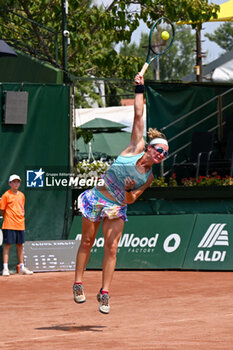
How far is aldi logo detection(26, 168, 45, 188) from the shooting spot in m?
13.4

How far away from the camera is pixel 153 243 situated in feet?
43.5

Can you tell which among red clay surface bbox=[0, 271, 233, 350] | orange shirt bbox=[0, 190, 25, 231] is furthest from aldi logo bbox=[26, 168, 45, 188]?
red clay surface bbox=[0, 271, 233, 350]

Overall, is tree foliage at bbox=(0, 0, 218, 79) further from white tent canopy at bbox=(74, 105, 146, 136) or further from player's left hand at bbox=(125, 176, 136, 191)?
player's left hand at bbox=(125, 176, 136, 191)

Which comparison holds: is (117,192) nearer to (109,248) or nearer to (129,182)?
(129,182)

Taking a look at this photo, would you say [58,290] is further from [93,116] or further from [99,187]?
[93,116]

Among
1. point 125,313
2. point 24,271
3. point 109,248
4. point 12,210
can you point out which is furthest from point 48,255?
point 109,248

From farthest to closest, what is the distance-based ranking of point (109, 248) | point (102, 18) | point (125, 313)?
point (102, 18) → point (125, 313) → point (109, 248)

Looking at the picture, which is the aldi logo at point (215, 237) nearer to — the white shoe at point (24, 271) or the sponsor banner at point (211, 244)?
the sponsor banner at point (211, 244)

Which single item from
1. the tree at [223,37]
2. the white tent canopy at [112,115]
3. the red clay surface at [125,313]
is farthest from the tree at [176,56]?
the red clay surface at [125,313]

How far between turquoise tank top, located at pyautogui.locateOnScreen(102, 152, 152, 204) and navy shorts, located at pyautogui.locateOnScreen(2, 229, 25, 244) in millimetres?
5920

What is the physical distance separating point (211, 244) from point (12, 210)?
129 inches

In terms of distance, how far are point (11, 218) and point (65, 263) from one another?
1222mm

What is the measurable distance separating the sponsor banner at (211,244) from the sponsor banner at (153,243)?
5.2 inches

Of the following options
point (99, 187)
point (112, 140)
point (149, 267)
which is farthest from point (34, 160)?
point (112, 140)
